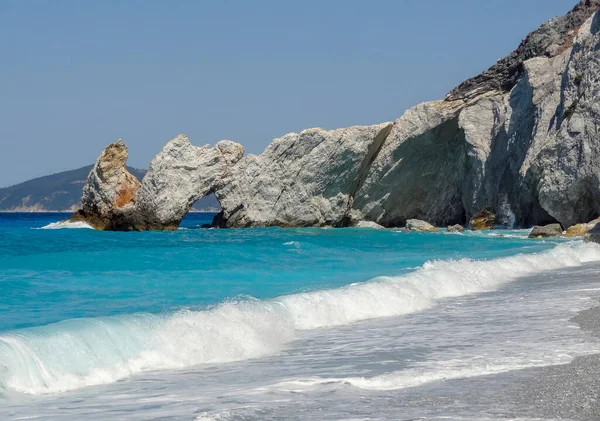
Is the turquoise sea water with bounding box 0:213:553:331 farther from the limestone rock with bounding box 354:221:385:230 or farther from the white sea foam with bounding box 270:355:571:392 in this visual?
the limestone rock with bounding box 354:221:385:230

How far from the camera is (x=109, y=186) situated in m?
48.5

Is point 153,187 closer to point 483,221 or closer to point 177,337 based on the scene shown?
point 483,221

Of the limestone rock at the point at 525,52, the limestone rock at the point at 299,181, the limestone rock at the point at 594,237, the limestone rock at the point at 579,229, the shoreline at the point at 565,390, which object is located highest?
the limestone rock at the point at 525,52

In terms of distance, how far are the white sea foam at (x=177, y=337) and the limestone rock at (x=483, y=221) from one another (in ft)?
106

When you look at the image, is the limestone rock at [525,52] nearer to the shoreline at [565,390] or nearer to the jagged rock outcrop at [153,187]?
the jagged rock outcrop at [153,187]

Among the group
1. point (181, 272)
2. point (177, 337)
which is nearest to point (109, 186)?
point (181, 272)

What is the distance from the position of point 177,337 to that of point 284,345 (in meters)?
1.27

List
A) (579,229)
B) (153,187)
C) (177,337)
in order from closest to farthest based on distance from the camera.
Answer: (177,337) → (579,229) → (153,187)

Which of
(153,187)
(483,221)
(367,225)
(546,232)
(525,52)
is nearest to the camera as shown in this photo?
(546,232)

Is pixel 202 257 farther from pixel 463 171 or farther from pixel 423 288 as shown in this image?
pixel 463 171

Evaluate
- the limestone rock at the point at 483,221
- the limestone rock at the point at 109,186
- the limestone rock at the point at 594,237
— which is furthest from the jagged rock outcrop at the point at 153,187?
the limestone rock at the point at 594,237

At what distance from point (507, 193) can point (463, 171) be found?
4793 mm

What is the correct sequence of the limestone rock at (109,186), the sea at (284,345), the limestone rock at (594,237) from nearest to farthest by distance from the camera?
the sea at (284,345) → the limestone rock at (594,237) → the limestone rock at (109,186)

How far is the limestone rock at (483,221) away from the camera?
44531 mm
